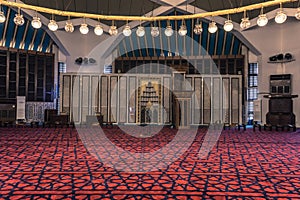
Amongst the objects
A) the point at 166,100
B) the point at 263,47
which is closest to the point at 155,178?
the point at 166,100

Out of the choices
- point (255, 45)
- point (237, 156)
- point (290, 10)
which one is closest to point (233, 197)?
point (237, 156)

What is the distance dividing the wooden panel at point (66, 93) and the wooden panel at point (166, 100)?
3.92 metres

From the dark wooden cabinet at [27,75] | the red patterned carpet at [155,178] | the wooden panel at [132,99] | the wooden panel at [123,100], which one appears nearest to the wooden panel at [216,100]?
the wooden panel at [132,99]

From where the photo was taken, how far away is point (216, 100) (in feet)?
40.4

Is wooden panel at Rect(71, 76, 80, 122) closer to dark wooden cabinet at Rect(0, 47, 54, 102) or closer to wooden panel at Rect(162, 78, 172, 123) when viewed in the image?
dark wooden cabinet at Rect(0, 47, 54, 102)

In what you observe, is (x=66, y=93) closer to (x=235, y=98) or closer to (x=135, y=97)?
(x=135, y=97)

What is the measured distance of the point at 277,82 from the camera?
11.6 meters

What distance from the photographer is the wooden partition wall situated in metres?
12.2

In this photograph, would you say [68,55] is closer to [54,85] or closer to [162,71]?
[54,85]

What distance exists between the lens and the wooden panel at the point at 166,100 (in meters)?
12.3

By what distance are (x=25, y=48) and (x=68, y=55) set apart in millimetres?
1856

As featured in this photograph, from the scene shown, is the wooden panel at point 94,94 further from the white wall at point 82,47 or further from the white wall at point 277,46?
the white wall at point 277,46

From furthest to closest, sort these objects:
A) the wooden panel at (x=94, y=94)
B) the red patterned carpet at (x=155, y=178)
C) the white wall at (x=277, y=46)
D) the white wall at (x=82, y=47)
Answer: the white wall at (x=82, y=47) → the wooden panel at (x=94, y=94) → the white wall at (x=277, y=46) → the red patterned carpet at (x=155, y=178)

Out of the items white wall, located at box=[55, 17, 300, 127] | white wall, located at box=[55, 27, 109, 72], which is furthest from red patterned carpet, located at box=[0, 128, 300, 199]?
white wall, located at box=[55, 27, 109, 72]
